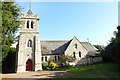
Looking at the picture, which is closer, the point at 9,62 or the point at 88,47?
the point at 9,62

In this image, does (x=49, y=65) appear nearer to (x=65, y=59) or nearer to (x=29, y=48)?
(x=65, y=59)

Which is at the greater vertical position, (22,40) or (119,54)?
(22,40)

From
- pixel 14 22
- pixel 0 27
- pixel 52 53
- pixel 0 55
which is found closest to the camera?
pixel 0 27

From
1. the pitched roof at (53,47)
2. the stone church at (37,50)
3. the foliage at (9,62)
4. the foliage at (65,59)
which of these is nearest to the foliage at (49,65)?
the stone church at (37,50)

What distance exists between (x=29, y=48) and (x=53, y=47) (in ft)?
28.7

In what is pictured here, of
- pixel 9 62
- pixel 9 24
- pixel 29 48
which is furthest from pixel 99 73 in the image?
pixel 9 62

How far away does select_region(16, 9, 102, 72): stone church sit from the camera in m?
32.4

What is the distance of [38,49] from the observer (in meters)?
33.5

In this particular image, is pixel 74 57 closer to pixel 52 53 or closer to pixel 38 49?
pixel 52 53

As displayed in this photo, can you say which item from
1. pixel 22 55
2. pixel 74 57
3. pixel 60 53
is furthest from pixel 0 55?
pixel 74 57

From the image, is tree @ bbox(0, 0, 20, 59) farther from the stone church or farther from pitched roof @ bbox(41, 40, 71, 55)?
pitched roof @ bbox(41, 40, 71, 55)

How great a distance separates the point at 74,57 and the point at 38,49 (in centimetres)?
1136

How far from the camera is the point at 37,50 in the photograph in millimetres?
33281

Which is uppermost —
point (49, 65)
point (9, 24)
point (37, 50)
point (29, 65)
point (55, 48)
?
point (9, 24)
